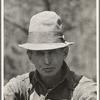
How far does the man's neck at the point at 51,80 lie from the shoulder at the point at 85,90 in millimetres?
107

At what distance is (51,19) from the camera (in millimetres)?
1329

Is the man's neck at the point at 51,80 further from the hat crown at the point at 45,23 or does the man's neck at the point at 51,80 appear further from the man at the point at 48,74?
the hat crown at the point at 45,23

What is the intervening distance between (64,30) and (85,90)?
38cm

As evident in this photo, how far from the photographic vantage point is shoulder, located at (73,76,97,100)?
4.31ft

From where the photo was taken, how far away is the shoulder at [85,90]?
1.31 meters

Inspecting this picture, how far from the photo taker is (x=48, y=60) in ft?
4.28

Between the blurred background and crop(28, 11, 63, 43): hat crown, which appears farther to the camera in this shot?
the blurred background

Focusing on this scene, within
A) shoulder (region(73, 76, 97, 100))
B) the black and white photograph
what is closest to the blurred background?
the black and white photograph

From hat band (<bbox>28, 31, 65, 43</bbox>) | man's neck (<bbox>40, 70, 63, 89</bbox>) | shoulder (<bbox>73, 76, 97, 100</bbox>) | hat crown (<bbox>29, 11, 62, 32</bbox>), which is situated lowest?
shoulder (<bbox>73, 76, 97, 100</bbox>)

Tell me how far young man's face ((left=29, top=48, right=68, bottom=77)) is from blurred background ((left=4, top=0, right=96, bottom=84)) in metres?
0.14

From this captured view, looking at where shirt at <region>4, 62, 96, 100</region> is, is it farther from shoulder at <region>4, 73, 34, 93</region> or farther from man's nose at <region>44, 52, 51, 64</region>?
man's nose at <region>44, 52, 51, 64</region>

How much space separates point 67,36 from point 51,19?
21 centimetres

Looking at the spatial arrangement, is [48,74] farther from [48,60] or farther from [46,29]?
[46,29]

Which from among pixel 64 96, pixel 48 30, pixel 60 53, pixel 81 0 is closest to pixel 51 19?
pixel 48 30
